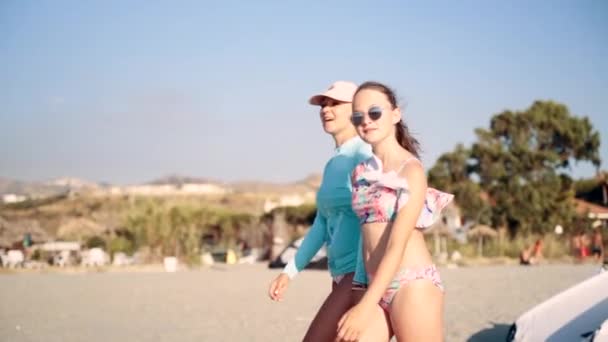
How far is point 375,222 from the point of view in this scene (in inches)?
119

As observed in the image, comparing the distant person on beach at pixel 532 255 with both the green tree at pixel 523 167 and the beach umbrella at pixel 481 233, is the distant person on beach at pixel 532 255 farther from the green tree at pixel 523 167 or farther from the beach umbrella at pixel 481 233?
the green tree at pixel 523 167

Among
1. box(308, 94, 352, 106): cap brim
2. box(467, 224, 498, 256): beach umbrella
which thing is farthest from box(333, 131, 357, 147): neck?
box(467, 224, 498, 256): beach umbrella

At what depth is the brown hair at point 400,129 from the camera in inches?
126

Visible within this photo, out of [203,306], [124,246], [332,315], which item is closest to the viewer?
[332,315]

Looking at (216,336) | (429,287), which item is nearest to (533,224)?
(216,336)

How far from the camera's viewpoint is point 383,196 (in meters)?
2.98

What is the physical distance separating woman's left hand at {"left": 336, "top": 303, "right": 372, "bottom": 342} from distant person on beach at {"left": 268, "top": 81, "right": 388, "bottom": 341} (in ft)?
1.34

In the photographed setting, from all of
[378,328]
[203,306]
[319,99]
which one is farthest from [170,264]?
[378,328]

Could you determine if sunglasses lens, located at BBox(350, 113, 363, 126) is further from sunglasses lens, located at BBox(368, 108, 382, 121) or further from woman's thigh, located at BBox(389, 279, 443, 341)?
woman's thigh, located at BBox(389, 279, 443, 341)

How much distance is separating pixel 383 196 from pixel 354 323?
1.56ft

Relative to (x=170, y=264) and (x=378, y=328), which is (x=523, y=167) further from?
(x=378, y=328)

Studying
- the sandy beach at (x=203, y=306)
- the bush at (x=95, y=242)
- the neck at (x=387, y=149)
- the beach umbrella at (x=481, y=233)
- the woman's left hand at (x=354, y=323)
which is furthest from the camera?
the beach umbrella at (x=481, y=233)

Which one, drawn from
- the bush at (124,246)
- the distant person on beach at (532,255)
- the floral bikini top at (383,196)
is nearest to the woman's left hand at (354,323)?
the floral bikini top at (383,196)

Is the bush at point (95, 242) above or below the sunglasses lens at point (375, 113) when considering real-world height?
below
